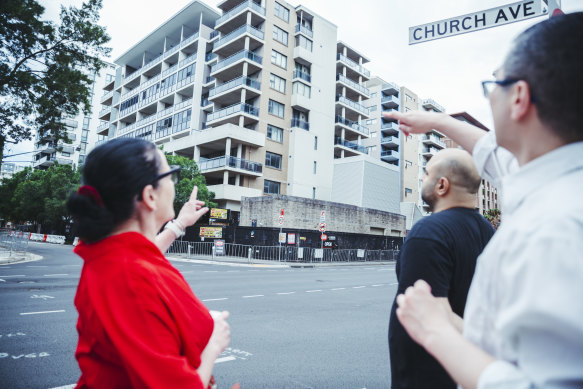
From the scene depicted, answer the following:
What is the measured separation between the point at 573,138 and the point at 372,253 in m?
33.8

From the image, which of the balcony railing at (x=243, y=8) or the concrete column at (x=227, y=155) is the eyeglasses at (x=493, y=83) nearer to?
the concrete column at (x=227, y=155)

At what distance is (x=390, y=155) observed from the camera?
2436 inches

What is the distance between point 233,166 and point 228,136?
3.10m

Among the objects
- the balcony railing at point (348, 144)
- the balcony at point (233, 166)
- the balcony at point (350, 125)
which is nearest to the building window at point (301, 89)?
the balcony at point (350, 125)

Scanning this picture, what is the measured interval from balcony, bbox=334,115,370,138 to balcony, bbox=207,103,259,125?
43.3 feet

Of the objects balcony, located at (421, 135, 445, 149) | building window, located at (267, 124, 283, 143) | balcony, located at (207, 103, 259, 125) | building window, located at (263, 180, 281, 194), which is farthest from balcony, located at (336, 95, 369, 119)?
balcony, located at (421, 135, 445, 149)

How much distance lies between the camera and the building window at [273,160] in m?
38.0

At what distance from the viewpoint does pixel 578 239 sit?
80 cm

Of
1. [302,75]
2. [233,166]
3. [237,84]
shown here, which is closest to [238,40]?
[237,84]

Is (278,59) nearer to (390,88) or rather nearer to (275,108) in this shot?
(275,108)

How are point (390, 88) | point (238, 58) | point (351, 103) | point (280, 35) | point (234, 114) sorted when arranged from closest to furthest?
point (234, 114)
point (238, 58)
point (280, 35)
point (351, 103)
point (390, 88)

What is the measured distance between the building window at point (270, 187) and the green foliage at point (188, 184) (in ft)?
20.1

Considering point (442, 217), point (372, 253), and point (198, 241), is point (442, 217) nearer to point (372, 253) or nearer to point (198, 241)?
point (198, 241)

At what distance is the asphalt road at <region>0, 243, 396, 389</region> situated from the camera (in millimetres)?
4117
